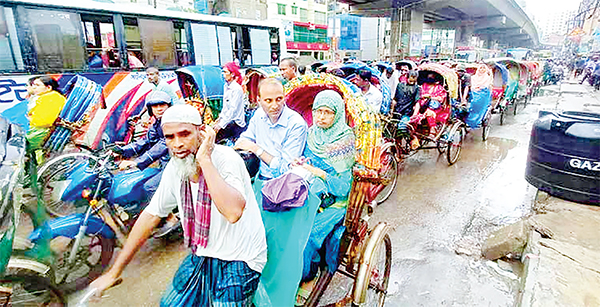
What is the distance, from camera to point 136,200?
3166 mm

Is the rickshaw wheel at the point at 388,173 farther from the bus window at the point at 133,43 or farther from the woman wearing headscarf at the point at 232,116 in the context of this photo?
the bus window at the point at 133,43

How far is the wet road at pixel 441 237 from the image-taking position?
2857mm

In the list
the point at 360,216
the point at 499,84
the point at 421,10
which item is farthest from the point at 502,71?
the point at 421,10

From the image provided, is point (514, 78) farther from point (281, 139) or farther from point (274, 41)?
point (281, 139)

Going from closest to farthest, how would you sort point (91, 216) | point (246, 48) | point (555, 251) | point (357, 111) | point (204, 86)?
point (357, 111) < point (91, 216) < point (555, 251) < point (204, 86) < point (246, 48)

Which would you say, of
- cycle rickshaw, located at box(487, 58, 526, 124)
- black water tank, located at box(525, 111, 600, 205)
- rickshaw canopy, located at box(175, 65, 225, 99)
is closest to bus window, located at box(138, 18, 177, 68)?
rickshaw canopy, located at box(175, 65, 225, 99)

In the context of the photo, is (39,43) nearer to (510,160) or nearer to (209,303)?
(209,303)

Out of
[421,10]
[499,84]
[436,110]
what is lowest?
[436,110]

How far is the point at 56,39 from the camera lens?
5.87 m

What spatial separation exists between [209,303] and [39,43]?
625 cm

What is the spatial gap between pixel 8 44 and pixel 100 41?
2.17 m

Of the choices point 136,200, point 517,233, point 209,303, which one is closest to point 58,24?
point 136,200

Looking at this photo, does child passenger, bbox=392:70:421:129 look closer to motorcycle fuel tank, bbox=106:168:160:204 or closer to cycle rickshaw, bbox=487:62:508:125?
cycle rickshaw, bbox=487:62:508:125

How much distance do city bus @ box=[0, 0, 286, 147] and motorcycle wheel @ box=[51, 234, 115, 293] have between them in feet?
5.86
